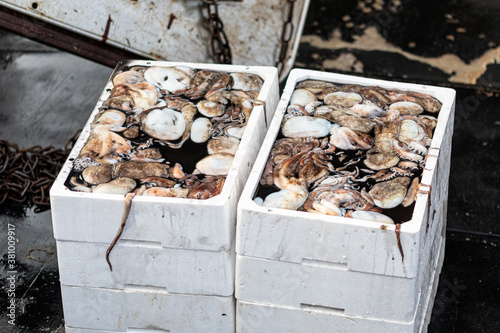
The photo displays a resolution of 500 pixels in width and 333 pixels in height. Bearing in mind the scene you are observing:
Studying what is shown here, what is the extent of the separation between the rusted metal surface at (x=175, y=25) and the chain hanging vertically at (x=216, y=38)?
0.04 m

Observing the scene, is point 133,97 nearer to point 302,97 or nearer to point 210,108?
point 210,108

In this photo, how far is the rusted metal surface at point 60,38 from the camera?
3.57m

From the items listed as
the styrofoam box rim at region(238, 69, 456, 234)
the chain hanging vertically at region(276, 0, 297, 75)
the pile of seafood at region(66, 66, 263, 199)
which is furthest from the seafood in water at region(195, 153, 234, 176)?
the chain hanging vertically at region(276, 0, 297, 75)

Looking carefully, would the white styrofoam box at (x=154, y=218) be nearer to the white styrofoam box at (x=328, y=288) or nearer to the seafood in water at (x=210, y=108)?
the white styrofoam box at (x=328, y=288)

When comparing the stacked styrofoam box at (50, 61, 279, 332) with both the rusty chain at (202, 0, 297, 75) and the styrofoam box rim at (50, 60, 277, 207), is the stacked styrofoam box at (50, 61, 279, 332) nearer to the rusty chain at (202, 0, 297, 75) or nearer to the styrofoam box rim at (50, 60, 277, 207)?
the styrofoam box rim at (50, 60, 277, 207)

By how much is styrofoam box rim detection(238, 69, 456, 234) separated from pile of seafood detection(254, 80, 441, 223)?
0.09ft

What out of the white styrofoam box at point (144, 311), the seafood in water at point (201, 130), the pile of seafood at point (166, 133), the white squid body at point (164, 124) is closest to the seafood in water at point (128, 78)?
the pile of seafood at point (166, 133)

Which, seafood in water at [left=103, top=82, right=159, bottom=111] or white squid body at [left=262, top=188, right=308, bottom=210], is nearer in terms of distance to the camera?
white squid body at [left=262, top=188, right=308, bottom=210]

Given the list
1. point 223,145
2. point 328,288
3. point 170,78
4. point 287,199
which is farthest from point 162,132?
point 328,288

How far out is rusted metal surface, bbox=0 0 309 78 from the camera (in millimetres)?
3625

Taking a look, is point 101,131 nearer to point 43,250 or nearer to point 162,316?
point 162,316

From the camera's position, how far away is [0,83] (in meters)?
4.82

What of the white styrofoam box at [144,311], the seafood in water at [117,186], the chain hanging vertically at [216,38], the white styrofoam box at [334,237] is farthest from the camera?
the chain hanging vertically at [216,38]

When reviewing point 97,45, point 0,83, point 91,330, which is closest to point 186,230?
point 91,330
